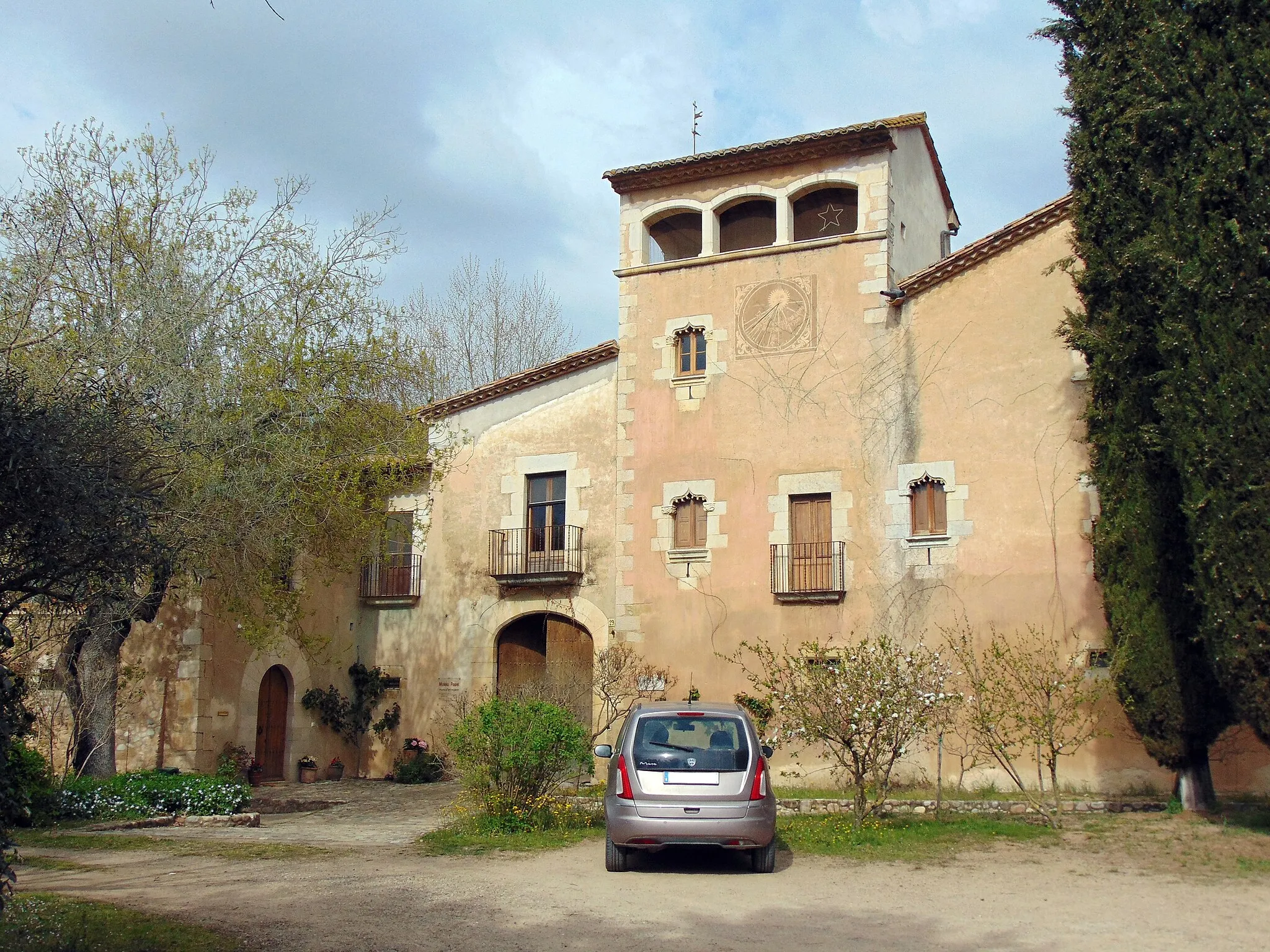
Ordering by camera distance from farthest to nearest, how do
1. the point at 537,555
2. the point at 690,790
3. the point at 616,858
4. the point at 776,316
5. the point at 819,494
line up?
the point at 537,555 < the point at 776,316 < the point at 819,494 < the point at 616,858 < the point at 690,790

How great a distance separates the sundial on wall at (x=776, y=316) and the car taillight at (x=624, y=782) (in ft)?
33.4

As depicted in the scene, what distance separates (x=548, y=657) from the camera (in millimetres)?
19953

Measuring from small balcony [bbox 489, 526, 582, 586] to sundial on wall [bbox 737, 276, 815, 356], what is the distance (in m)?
4.54

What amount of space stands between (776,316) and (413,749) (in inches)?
391

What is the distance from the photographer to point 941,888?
8.82 m

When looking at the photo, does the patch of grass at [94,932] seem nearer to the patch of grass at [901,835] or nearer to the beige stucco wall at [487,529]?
the patch of grass at [901,835]

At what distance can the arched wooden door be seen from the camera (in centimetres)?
1912

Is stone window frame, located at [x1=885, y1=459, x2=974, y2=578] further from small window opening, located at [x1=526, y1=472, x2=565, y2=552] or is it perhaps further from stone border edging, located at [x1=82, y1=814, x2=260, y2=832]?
stone border edging, located at [x1=82, y1=814, x2=260, y2=832]

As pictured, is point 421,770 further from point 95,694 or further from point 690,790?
point 690,790

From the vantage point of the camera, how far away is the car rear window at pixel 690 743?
936 cm

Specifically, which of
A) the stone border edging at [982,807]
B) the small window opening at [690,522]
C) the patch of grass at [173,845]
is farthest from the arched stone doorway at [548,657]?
the patch of grass at [173,845]

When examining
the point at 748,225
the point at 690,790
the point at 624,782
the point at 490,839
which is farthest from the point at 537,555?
the point at 690,790

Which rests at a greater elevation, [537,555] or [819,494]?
[819,494]

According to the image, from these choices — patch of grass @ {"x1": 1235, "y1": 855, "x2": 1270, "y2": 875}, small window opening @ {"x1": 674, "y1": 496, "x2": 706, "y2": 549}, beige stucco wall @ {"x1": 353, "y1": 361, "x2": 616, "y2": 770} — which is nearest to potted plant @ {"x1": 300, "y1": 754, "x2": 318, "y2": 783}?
beige stucco wall @ {"x1": 353, "y1": 361, "x2": 616, "y2": 770}
